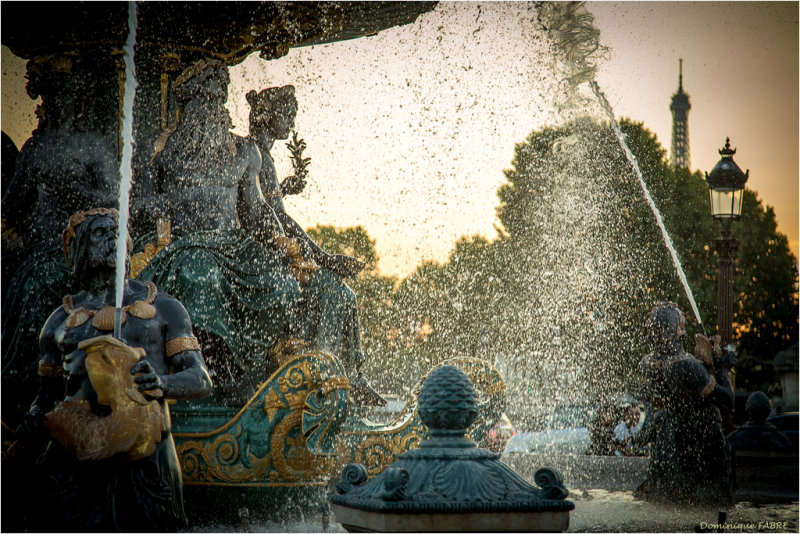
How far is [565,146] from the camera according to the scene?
16016 millimetres

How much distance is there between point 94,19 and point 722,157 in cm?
580

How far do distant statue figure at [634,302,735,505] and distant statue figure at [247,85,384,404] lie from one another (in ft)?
6.59

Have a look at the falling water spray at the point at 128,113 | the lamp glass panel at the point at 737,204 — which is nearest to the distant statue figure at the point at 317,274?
the falling water spray at the point at 128,113

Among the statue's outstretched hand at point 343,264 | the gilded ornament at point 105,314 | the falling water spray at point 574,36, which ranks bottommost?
the gilded ornament at point 105,314

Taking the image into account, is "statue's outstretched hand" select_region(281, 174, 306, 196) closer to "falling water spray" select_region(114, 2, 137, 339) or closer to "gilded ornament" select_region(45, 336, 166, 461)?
"falling water spray" select_region(114, 2, 137, 339)

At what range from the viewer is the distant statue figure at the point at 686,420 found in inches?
273

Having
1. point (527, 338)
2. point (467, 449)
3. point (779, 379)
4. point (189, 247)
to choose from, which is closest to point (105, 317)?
point (467, 449)

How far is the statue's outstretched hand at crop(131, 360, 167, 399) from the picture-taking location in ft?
13.1

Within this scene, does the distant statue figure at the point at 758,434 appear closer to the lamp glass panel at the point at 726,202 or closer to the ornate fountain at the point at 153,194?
the lamp glass panel at the point at 726,202

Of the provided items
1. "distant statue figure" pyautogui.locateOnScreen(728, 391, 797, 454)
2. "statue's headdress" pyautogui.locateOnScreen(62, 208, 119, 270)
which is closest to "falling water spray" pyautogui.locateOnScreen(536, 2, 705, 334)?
"distant statue figure" pyautogui.locateOnScreen(728, 391, 797, 454)

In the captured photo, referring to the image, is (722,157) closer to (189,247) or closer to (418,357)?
(189,247)

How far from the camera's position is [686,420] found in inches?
276

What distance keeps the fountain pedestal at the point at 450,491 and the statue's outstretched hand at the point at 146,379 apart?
0.92 metres

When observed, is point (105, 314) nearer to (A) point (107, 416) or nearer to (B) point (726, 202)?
(A) point (107, 416)
